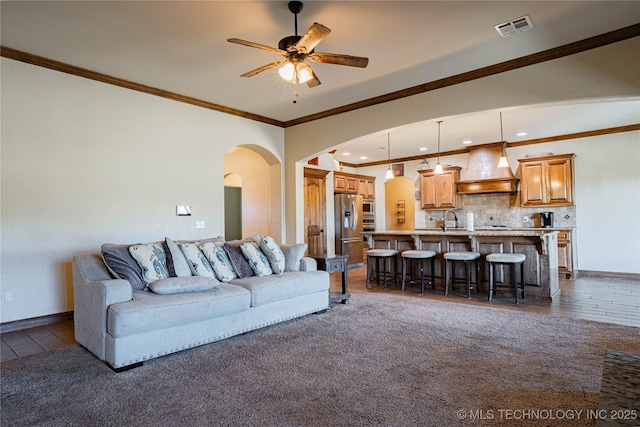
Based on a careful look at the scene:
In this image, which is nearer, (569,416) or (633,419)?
(633,419)

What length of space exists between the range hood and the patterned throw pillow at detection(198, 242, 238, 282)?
609 centimetres

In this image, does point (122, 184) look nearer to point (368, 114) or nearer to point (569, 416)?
point (368, 114)

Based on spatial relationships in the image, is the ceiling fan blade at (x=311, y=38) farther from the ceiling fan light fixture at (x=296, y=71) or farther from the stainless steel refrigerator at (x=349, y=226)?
the stainless steel refrigerator at (x=349, y=226)

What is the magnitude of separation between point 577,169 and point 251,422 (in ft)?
25.4

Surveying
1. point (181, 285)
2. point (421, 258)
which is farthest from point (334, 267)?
point (181, 285)

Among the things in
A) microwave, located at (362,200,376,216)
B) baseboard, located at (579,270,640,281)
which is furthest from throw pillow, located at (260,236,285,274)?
baseboard, located at (579,270,640,281)

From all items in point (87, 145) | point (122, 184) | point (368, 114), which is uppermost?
point (368, 114)

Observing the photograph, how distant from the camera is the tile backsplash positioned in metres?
7.18

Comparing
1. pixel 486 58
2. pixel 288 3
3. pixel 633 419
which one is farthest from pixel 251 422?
pixel 486 58

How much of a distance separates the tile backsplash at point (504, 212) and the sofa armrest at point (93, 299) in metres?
7.53

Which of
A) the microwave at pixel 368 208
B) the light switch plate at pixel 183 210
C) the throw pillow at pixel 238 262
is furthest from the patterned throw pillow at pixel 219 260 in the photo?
the microwave at pixel 368 208

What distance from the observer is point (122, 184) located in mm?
4434

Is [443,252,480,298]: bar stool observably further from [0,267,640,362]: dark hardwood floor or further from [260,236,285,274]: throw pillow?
[260,236,285,274]: throw pillow

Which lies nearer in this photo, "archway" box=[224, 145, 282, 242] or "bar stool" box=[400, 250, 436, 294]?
"bar stool" box=[400, 250, 436, 294]
